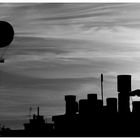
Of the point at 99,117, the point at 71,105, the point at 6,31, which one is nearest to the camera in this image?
the point at 6,31

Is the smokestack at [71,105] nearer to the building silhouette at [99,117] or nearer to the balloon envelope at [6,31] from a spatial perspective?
the building silhouette at [99,117]

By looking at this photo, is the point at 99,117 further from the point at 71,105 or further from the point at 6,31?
the point at 6,31

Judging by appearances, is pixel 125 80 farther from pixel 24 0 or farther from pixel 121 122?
pixel 24 0

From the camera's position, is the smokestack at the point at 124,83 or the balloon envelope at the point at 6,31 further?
the smokestack at the point at 124,83

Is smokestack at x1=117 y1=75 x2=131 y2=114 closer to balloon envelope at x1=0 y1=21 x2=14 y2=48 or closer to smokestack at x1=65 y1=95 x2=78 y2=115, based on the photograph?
smokestack at x1=65 y1=95 x2=78 y2=115

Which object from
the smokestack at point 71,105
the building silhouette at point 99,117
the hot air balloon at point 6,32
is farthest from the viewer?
the smokestack at point 71,105

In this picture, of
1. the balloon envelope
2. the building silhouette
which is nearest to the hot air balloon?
the balloon envelope

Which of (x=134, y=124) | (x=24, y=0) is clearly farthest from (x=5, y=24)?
(x=134, y=124)

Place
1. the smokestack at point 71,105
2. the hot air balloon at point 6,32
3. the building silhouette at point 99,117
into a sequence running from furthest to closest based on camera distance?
the smokestack at point 71,105, the building silhouette at point 99,117, the hot air balloon at point 6,32

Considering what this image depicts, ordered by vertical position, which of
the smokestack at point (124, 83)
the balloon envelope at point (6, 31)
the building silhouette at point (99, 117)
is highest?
the balloon envelope at point (6, 31)

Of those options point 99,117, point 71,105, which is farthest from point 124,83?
point 71,105

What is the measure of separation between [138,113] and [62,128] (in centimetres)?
436

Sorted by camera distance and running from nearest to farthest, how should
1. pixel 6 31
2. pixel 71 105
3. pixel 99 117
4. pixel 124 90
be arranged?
pixel 6 31, pixel 124 90, pixel 99 117, pixel 71 105

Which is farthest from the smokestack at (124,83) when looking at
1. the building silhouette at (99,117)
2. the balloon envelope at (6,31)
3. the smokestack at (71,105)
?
the balloon envelope at (6,31)
